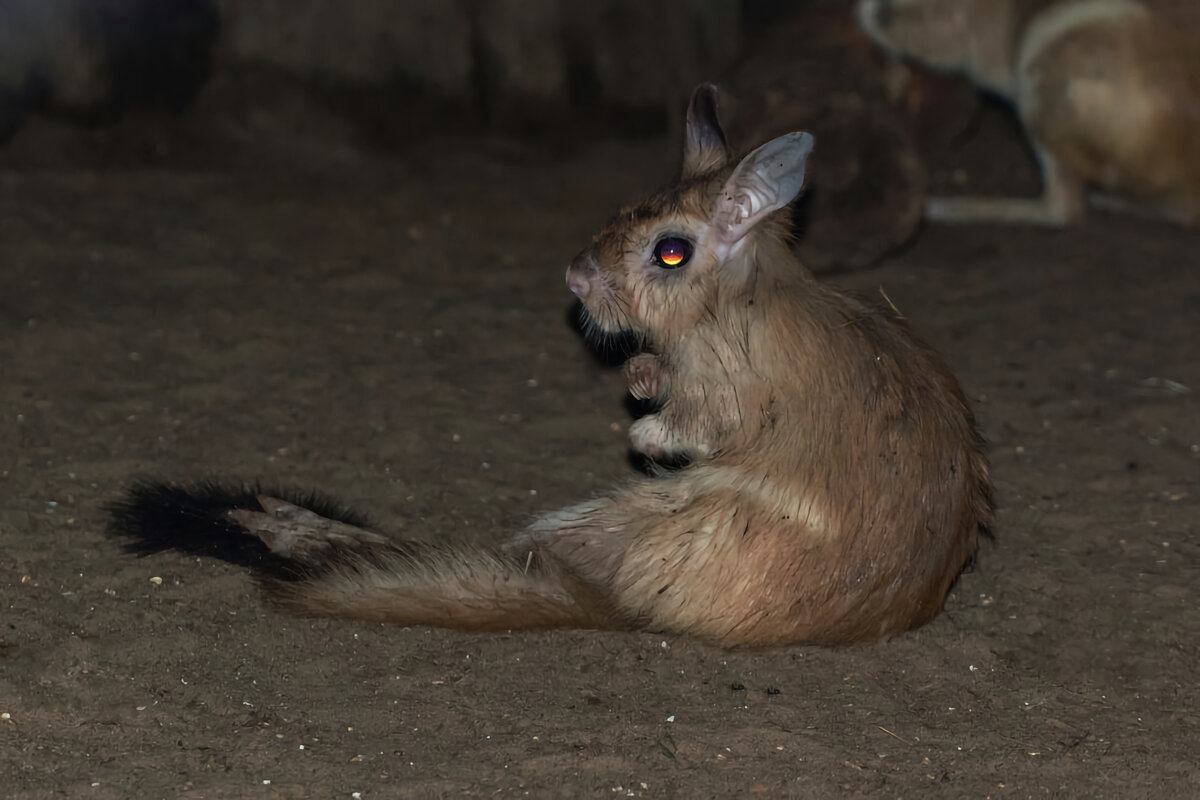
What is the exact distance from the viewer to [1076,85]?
6.51 m

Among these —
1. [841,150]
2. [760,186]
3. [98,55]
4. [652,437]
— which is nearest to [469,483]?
[652,437]

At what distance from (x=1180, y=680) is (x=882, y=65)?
13.1ft

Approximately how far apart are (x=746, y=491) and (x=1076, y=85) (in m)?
4.12

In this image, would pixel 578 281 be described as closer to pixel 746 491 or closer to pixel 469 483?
pixel 746 491

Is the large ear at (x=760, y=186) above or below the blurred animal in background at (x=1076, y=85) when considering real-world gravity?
above

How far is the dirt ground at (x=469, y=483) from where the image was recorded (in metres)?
2.97

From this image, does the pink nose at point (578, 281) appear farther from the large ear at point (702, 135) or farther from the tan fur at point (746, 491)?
the large ear at point (702, 135)

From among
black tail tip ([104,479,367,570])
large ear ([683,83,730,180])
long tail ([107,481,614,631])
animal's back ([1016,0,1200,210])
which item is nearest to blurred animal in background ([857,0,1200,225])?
animal's back ([1016,0,1200,210])

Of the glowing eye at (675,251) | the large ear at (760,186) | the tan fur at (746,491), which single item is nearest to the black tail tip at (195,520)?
the tan fur at (746,491)

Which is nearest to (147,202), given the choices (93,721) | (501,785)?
(93,721)

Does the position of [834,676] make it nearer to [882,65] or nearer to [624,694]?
[624,694]

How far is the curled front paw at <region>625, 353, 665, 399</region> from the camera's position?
12.2ft

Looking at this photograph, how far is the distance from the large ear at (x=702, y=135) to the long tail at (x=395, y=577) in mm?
1245

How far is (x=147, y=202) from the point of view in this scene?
624 centimetres
